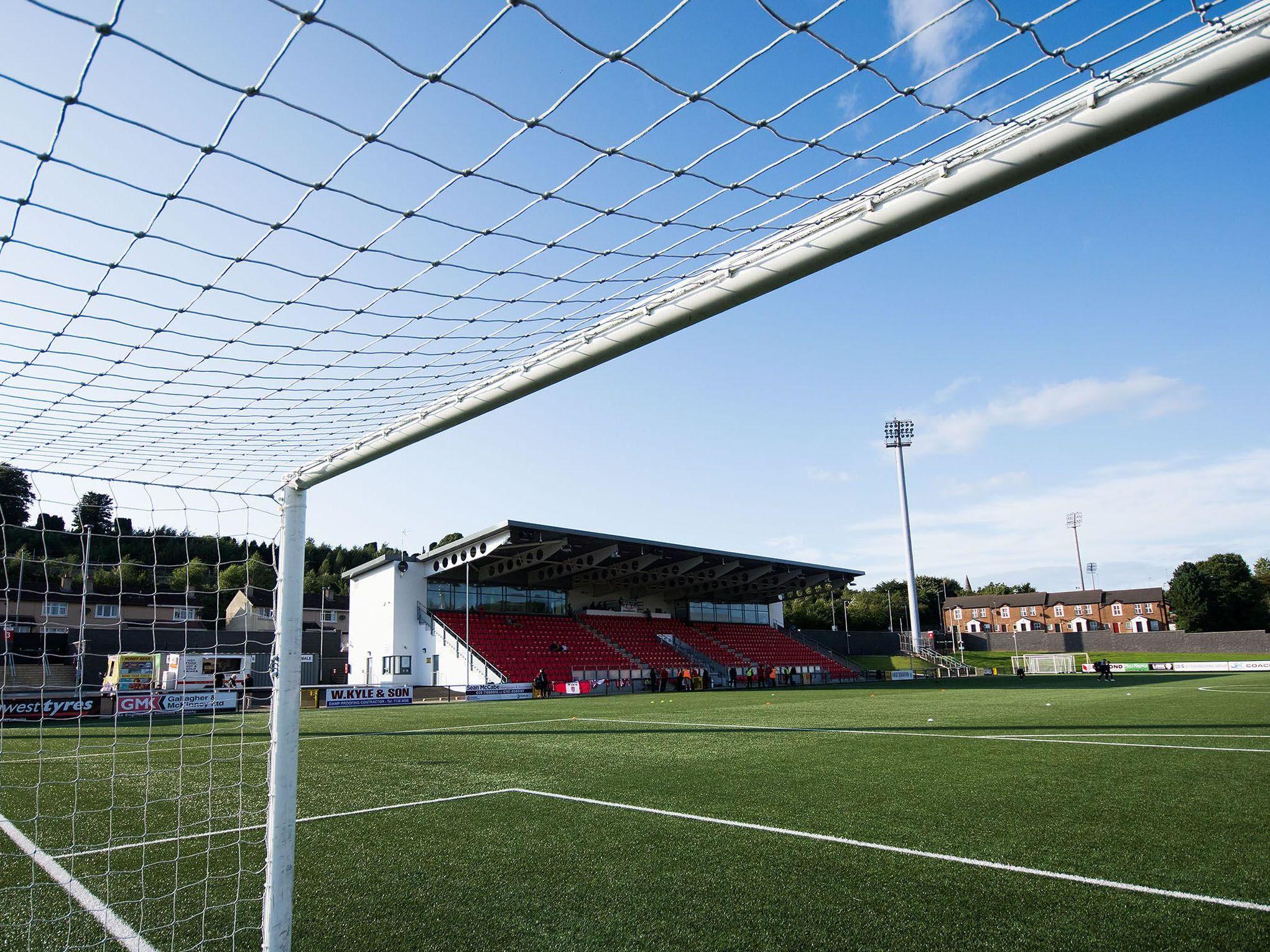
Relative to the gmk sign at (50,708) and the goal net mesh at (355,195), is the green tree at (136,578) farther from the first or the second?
the gmk sign at (50,708)

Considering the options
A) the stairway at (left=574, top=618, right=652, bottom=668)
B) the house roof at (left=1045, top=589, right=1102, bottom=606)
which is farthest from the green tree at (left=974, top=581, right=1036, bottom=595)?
the stairway at (left=574, top=618, right=652, bottom=668)

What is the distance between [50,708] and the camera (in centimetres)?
1806

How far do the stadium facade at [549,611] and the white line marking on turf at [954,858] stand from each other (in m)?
25.8

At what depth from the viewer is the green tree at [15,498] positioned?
5.08 metres

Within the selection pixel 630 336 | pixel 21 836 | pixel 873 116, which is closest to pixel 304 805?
pixel 21 836

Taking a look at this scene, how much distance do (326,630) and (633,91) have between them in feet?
154

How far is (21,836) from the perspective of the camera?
20.0 ft

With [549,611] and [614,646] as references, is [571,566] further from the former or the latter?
[614,646]

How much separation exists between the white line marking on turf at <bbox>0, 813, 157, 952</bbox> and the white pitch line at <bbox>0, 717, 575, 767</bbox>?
2.60 meters

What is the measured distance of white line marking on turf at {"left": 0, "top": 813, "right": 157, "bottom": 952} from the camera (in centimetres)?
384

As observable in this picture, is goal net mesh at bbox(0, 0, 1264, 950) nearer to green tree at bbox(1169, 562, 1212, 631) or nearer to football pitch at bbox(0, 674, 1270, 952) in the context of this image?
football pitch at bbox(0, 674, 1270, 952)

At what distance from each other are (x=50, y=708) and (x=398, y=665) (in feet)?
59.1

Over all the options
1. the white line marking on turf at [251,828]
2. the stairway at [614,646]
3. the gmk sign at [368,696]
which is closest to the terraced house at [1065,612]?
the stairway at [614,646]

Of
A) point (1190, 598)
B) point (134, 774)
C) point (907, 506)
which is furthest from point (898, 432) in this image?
point (134, 774)
